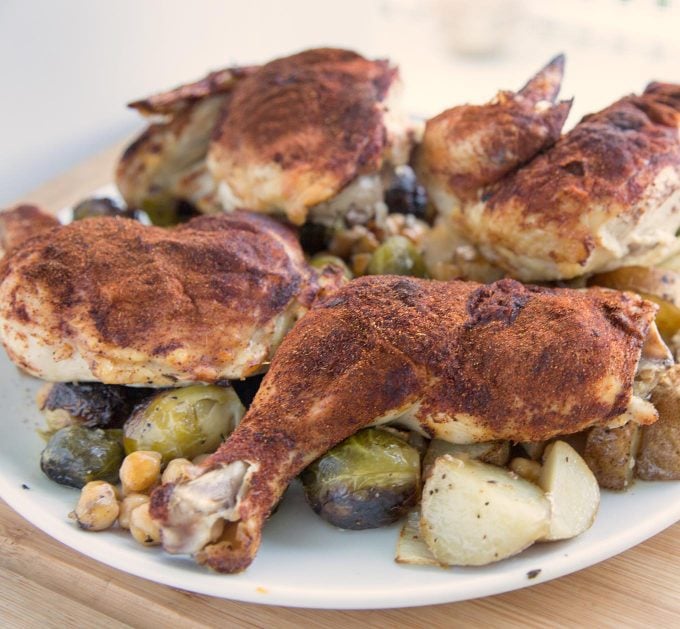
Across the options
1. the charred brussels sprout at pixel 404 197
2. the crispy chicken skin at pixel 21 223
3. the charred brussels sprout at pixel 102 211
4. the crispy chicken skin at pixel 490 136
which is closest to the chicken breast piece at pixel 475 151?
the crispy chicken skin at pixel 490 136

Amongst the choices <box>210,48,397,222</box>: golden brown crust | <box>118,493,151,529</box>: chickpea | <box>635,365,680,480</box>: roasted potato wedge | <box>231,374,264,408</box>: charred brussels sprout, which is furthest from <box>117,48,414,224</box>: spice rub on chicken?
<box>635,365,680,480</box>: roasted potato wedge

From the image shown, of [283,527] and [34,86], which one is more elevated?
[34,86]

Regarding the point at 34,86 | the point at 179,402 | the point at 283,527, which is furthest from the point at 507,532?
the point at 34,86

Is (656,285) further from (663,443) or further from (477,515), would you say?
(477,515)

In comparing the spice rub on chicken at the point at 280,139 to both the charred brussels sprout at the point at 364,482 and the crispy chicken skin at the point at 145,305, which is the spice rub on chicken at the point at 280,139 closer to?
the crispy chicken skin at the point at 145,305

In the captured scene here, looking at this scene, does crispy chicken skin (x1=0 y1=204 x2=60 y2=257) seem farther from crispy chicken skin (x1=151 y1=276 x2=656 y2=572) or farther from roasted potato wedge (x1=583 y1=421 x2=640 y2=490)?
roasted potato wedge (x1=583 y1=421 x2=640 y2=490)

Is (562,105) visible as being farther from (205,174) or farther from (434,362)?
(205,174)
